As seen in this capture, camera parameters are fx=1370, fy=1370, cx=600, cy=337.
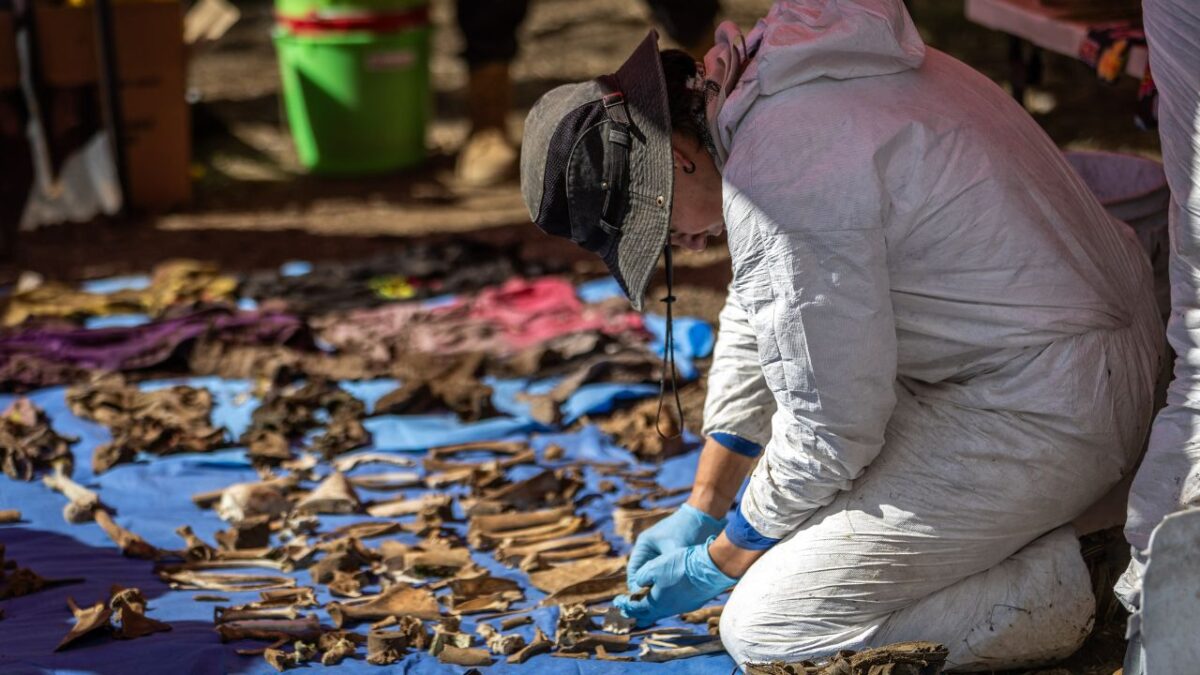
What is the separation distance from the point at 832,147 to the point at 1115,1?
2.68 m

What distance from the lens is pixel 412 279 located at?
5586 mm

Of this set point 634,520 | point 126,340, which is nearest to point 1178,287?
point 634,520

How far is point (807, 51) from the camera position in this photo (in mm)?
2420

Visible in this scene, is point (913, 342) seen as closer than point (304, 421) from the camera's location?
Yes

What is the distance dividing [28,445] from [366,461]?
98 centimetres

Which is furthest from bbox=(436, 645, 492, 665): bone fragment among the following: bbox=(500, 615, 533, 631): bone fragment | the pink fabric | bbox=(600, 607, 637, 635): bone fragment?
→ the pink fabric

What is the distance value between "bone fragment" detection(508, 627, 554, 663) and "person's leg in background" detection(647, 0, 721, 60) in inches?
180

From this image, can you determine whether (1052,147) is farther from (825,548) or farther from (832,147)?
(825,548)

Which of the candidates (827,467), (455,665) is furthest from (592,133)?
(455,665)

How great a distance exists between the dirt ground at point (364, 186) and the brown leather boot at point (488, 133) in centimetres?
14

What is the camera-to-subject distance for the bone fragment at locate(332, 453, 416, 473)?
13.0ft

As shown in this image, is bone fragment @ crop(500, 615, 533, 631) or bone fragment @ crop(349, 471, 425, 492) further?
bone fragment @ crop(349, 471, 425, 492)

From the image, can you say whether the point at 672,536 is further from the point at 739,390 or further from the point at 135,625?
the point at 135,625

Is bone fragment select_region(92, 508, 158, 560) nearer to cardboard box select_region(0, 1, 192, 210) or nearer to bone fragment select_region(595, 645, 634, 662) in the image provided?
bone fragment select_region(595, 645, 634, 662)
